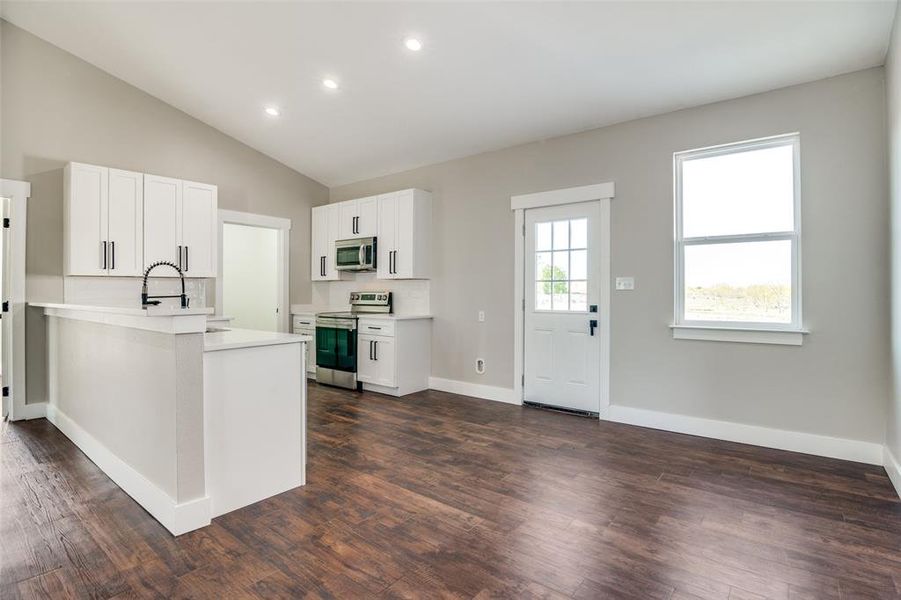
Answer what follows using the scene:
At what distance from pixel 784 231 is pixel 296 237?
18.5 ft

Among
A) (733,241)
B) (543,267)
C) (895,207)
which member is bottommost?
(543,267)

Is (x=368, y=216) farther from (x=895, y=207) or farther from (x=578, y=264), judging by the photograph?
(x=895, y=207)

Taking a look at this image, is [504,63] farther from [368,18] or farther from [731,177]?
[731,177]

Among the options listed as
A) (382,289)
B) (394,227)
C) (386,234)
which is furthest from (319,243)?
(394,227)

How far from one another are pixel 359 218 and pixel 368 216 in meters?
0.18

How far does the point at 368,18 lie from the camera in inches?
135

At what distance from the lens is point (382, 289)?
618 centimetres

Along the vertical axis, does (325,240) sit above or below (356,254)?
above

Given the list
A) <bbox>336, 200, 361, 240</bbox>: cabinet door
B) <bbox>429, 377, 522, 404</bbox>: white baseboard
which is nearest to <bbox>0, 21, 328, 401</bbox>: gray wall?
<bbox>336, 200, 361, 240</bbox>: cabinet door

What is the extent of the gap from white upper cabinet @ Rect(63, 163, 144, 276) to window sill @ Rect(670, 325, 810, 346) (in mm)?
5232

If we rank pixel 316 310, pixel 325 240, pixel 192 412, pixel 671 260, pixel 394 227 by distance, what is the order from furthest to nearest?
pixel 316 310 < pixel 325 240 < pixel 394 227 < pixel 671 260 < pixel 192 412

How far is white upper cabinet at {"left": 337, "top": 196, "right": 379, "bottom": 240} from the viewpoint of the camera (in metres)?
5.86

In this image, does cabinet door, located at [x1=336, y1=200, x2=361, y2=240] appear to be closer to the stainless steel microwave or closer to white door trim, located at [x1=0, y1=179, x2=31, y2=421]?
the stainless steel microwave

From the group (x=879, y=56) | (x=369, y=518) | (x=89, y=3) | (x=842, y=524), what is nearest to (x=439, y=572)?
(x=369, y=518)
